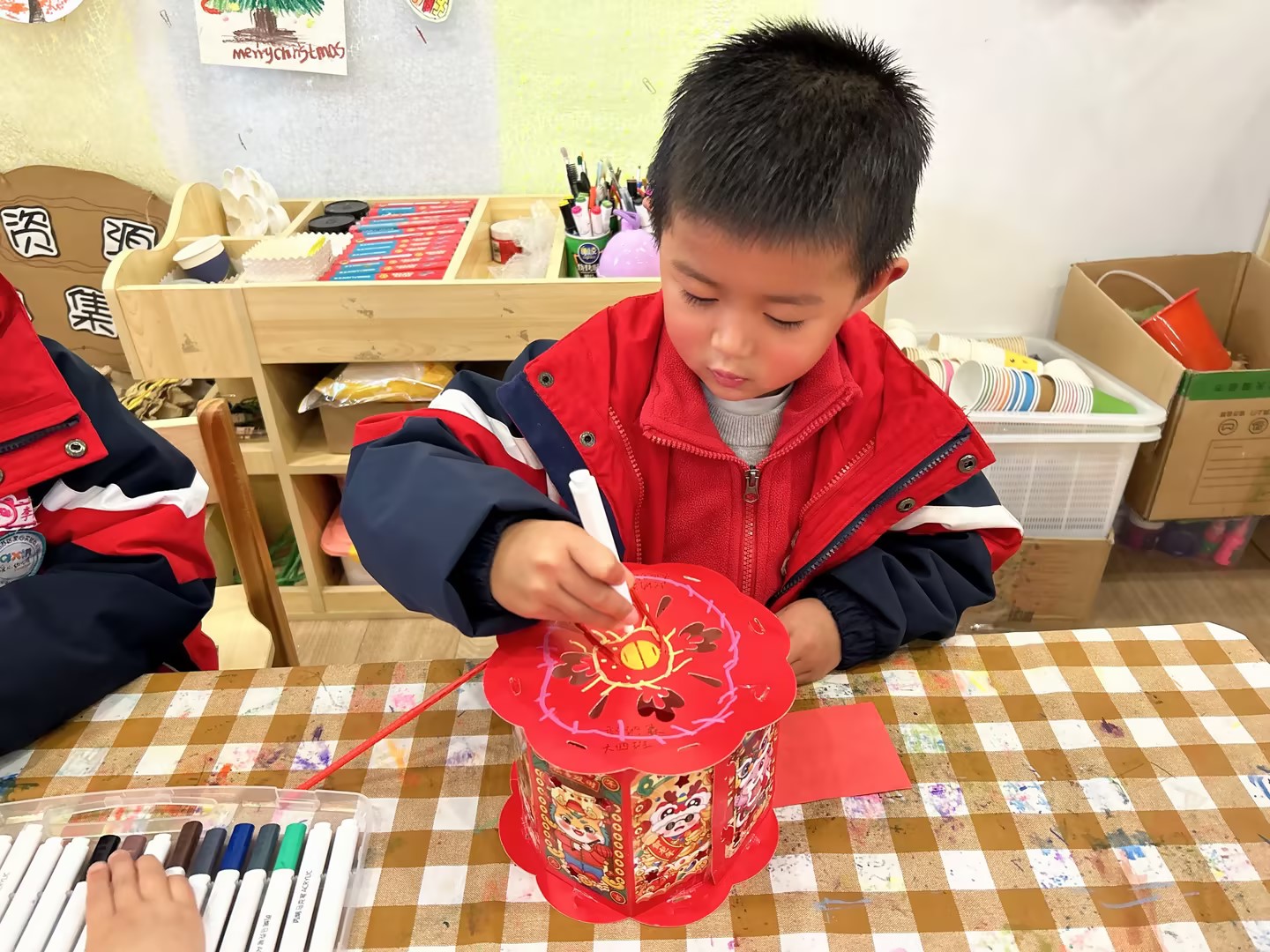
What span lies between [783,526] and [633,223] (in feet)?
3.15

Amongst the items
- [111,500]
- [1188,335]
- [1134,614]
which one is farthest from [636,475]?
[1134,614]

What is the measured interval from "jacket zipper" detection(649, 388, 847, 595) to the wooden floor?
1.03m

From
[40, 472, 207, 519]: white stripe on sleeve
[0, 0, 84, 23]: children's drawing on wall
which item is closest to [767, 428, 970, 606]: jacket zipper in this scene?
[40, 472, 207, 519]: white stripe on sleeve

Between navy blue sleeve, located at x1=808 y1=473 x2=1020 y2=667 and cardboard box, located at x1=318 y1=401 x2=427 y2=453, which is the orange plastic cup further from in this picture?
cardboard box, located at x1=318 y1=401 x2=427 y2=453

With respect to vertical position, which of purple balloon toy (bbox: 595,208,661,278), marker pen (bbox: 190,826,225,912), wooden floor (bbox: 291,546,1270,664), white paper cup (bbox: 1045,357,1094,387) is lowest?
wooden floor (bbox: 291,546,1270,664)

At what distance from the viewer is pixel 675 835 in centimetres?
57

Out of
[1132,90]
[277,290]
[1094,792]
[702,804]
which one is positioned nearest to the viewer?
[702,804]

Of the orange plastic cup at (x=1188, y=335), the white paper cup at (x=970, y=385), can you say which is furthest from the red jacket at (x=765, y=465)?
the orange plastic cup at (x=1188, y=335)

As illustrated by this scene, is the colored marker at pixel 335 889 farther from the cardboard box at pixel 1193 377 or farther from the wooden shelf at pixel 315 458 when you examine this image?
the cardboard box at pixel 1193 377

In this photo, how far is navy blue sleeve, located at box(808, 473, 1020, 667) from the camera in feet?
2.62

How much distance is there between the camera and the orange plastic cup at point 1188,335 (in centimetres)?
170

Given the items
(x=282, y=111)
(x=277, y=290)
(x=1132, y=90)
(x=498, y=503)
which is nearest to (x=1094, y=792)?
(x=498, y=503)

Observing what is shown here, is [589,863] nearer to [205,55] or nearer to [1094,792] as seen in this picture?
[1094,792]

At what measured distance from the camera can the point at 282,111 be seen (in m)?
1.82
